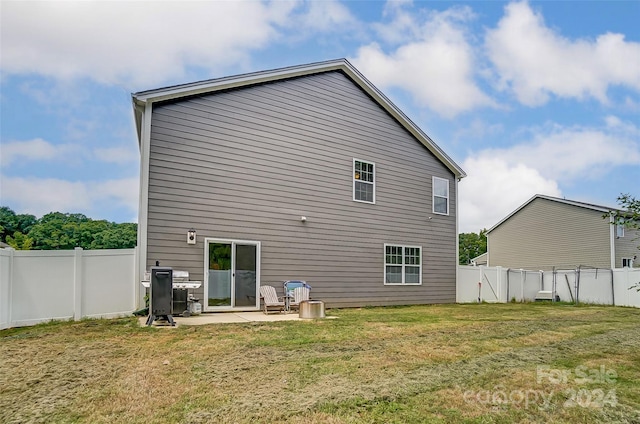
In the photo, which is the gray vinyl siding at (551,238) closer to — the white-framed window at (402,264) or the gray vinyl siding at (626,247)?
the gray vinyl siding at (626,247)

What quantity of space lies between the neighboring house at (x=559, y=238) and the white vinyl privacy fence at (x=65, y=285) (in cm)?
1852

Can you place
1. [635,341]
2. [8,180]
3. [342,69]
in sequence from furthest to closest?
[8,180] < [342,69] < [635,341]

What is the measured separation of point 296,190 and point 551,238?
1590cm

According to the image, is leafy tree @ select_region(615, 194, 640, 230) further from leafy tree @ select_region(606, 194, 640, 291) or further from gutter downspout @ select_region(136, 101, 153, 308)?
gutter downspout @ select_region(136, 101, 153, 308)

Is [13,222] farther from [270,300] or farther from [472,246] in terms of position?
[472,246]

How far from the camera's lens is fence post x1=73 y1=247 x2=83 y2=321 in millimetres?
8242

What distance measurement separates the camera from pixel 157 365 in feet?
16.0

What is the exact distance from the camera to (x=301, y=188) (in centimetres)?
1162

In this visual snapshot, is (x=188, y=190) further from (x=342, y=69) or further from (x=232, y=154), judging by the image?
(x=342, y=69)

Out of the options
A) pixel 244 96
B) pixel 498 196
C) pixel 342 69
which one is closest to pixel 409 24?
pixel 342 69

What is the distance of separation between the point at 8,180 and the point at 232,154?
32454mm

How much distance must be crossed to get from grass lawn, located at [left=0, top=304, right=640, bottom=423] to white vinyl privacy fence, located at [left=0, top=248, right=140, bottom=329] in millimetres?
644

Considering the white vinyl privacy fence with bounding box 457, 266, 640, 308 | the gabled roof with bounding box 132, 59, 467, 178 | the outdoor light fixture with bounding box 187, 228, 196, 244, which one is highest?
the gabled roof with bounding box 132, 59, 467, 178

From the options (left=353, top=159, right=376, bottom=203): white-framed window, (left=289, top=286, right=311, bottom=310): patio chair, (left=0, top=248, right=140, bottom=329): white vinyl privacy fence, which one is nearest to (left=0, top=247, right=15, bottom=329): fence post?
(left=0, top=248, right=140, bottom=329): white vinyl privacy fence
